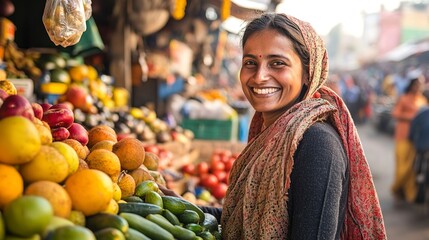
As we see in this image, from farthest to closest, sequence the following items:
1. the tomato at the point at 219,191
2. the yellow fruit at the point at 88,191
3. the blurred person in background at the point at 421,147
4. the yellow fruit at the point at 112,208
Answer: the blurred person in background at the point at 421,147 < the tomato at the point at 219,191 < the yellow fruit at the point at 112,208 < the yellow fruit at the point at 88,191

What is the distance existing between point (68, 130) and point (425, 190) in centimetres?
719

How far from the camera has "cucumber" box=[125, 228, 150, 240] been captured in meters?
1.53

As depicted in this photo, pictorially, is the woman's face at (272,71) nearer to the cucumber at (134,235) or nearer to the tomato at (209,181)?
the cucumber at (134,235)

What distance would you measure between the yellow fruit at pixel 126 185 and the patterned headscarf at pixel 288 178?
45 centimetres

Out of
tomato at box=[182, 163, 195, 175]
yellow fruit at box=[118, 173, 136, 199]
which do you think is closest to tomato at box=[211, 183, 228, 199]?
tomato at box=[182, 163, 195, 175]

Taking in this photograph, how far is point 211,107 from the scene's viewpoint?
7.33 meters

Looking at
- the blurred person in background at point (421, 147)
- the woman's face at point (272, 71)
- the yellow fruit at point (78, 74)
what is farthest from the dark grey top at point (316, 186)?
the blurred person in background at point (421, 147)

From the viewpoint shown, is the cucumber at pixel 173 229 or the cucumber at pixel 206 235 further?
the cucumber at pixel 206 235

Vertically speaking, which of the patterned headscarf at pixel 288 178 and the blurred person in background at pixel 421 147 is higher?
the patterned headscarf at pixel 288 178

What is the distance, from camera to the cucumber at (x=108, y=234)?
54.6 inches

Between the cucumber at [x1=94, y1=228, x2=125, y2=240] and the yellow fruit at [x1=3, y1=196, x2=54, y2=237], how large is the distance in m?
0.17

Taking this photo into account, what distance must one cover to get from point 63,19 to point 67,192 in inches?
42.2

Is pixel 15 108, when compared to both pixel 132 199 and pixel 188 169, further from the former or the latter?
pixel 188 169

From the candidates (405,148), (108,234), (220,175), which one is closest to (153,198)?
(108,234)
